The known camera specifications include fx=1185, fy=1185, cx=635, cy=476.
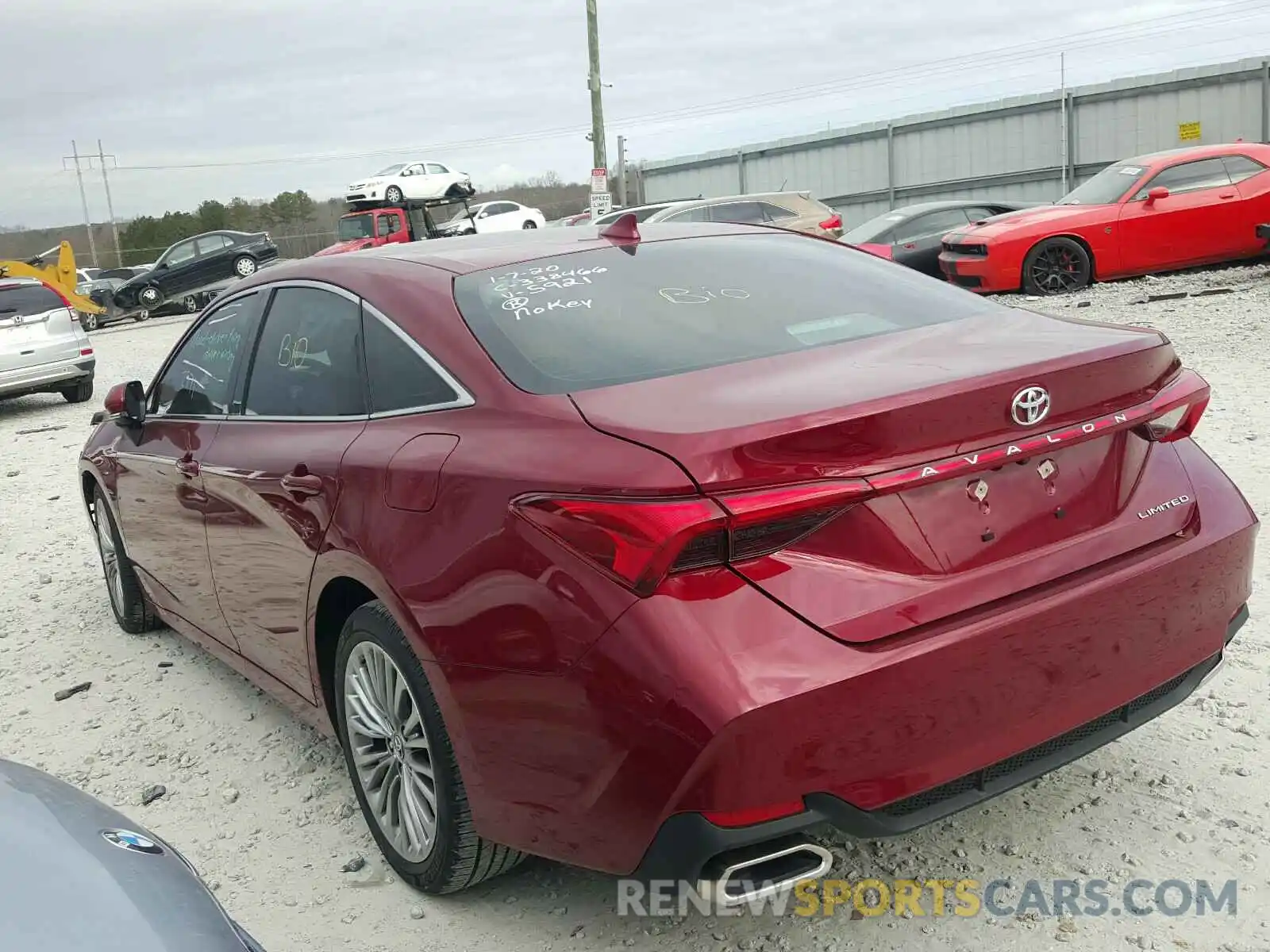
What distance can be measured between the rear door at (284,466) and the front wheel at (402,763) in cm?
29

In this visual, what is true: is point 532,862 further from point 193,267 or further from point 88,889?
point 193,267

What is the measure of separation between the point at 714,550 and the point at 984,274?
39.5 ft

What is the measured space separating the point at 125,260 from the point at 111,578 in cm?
5902

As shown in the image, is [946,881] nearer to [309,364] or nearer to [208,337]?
[309,364]

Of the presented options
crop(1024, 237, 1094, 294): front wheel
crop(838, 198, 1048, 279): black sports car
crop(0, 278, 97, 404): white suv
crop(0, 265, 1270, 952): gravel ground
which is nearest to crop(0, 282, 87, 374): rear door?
crop(0, 278, 97, 404): white suv

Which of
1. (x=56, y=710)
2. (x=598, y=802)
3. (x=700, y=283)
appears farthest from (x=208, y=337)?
(x=598, y=802)

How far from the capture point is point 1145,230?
1309 cm

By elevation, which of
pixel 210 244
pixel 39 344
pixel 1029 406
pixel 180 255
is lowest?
pixel 39 344

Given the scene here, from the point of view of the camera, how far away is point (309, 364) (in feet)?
10.9

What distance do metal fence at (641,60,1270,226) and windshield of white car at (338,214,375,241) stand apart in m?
11.8

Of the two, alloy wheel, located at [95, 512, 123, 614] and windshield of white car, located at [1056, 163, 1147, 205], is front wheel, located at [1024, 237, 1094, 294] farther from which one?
alloy wheel, located at [95, 512, 123, 614]

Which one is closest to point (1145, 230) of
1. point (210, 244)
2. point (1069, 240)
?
point (1069, 240)

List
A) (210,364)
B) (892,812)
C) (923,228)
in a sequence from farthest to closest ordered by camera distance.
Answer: (923,228) < (210,364) < (892,812)

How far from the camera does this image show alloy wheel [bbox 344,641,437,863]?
2785 millimetres
